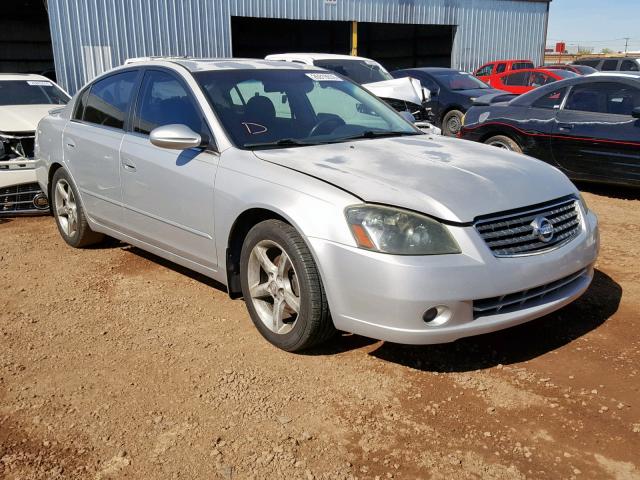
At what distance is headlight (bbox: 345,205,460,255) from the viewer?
2.88 meters

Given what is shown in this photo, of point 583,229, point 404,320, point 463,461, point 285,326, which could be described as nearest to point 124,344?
point 285,326

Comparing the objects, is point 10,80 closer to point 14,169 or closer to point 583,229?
point 14,169

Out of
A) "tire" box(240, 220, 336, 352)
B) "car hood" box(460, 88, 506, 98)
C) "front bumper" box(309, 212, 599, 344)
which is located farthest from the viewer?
"car hood" box(460, 88, 506, 98)

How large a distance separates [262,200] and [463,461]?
1.63m

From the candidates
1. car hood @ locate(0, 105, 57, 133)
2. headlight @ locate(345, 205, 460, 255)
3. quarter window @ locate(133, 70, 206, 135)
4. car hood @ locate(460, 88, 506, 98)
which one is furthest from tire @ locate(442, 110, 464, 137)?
headlight @ locate(345, 205, 460, 255)

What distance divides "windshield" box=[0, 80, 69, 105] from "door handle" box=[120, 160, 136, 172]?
4188mm

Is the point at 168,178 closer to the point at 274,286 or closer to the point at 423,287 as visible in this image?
the point at 274,286

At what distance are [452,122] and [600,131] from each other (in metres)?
6.28

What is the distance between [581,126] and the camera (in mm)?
7160

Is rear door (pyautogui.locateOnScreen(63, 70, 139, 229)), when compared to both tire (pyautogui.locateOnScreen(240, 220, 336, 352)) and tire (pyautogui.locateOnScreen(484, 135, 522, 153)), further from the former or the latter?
tire (pyautogui.locateOnScreen(484, 135, 522, 153))

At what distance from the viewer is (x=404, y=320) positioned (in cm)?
290

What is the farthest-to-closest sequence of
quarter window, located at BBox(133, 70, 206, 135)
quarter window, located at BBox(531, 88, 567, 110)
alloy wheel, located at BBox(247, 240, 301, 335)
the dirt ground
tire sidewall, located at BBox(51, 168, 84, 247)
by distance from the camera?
1. quarter window, located at BBox(531, 88, 567, 110)
2. tire sidewall, located at BBox(51, 168, 84, 247)
3. quarter window, located at BBox(133, 70, 206, 135)
4. alloy wheel, located at BBox(247, 240, 301, 335)
5. the dirt ground

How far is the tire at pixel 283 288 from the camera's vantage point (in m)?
3.12

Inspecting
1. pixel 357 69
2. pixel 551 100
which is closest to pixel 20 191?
pixel 551 100
